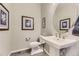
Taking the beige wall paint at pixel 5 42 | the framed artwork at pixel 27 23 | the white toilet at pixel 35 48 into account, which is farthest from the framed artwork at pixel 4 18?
the white toilet at pixel 35 48

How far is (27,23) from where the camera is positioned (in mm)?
1387

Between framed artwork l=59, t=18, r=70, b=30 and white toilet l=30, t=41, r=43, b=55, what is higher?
framed artwork l=59, t=18, r=70, b=30

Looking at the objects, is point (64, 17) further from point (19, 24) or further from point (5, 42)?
point (5, 42)

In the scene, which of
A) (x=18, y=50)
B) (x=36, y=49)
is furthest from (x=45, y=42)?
(x=18, y=50)

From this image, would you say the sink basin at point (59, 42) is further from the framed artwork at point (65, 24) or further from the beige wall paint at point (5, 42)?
the beige wall paint at point (5, 42)

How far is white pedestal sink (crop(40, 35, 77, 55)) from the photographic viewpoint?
132cm

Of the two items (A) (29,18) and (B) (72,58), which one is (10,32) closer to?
(A) (29,18)

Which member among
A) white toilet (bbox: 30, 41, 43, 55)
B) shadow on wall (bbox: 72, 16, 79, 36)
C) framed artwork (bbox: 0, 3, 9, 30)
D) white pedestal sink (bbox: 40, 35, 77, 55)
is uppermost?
framed artwork (bbox: 0, 3, 9, 30)

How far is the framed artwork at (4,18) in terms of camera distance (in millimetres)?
1230

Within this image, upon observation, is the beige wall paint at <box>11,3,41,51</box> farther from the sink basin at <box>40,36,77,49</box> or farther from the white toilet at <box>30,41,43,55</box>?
the sink basin at <box>40,36,77,49</box>

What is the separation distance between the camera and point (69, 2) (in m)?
1.39

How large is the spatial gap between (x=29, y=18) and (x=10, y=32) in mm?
302

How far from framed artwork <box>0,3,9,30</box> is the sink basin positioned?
1.61ft

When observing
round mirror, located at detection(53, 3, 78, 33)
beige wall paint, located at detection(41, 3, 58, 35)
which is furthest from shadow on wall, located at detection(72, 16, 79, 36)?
beige wall paint, located at detection(41, 3, 58, 35)
